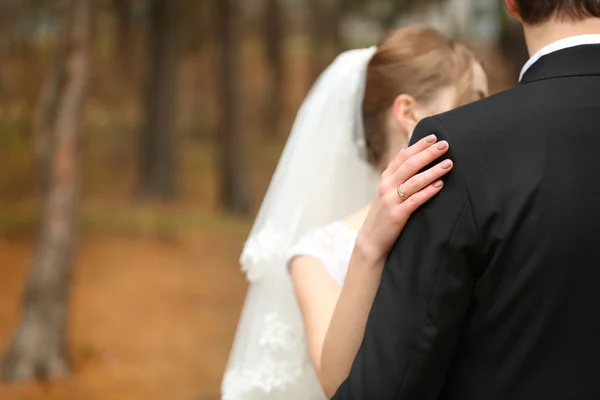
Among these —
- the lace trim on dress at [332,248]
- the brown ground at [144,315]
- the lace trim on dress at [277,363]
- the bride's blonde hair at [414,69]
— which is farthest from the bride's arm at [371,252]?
the brown ground at [144,315]

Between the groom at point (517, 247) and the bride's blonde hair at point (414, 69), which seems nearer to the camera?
the groom at point (517, 247)

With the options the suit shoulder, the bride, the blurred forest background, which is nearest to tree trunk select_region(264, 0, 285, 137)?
the blurred forest background

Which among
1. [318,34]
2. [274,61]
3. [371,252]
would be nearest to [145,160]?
[274,61]

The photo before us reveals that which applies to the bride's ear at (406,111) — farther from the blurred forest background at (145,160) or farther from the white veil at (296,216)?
the blurred forest background at (145,160)

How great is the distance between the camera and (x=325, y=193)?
1.64m

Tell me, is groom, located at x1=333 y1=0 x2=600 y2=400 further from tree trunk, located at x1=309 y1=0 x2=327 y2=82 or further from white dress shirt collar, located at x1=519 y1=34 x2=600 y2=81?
tree trunk, located at x1=309 y1=0 x2=327 y2=82

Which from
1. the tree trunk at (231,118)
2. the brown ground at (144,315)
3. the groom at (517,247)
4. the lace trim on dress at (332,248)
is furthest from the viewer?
the tree trunk at (231,118)

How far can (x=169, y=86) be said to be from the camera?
3.30 meters

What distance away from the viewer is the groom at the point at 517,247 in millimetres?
748

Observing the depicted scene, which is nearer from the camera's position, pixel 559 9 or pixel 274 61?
pixel 559 9

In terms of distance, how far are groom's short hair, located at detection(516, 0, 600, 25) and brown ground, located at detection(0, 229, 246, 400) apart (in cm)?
254

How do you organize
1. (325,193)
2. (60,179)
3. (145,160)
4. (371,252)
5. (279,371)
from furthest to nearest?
1. (145,160)
2. (60,179)
3. (325,193)
4. (279,371)
5. (371,252)

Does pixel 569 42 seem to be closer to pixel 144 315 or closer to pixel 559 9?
pixel 559 9

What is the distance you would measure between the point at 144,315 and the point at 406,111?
6.66ft
